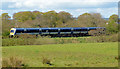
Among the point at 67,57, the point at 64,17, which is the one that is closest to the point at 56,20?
the point at 64,17

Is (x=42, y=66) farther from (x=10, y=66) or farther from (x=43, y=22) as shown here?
(x=43, y=22)

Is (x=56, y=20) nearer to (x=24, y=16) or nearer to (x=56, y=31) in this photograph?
(x=24, y=16)

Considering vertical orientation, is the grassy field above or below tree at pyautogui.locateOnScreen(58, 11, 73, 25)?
below

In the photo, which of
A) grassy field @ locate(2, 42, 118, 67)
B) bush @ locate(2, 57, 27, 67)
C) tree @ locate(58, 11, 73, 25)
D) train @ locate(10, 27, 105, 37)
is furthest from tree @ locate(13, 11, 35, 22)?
bush @ locate(2, 57, 27, 67)

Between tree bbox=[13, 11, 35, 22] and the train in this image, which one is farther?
tree bbox=[13, 11, 35, 22]

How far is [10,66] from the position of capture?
37.5ft

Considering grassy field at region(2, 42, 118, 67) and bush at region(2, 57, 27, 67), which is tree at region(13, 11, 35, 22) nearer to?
grassy field at region(2, 42, 118, 67)

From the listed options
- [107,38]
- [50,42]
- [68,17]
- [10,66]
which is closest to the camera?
Answer: [10,66]

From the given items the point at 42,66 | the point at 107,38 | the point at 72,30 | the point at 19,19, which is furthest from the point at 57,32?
the point at 42,66

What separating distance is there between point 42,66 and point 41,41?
13.9 meters

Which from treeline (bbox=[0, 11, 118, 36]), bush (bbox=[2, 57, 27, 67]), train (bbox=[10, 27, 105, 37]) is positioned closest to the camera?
bush (bbox=[2, 57, 27, 67])

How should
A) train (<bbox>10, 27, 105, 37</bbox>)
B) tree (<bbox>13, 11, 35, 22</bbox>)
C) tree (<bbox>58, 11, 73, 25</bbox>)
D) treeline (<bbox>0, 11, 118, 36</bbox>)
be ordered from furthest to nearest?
tree (<bbox>13, 11, 35, 22</bbox>)
tree (<bbox>58, 11, 73, 25</bbox>)
treeline (<bbox>0, 11, 118, 36</bbox>)
train (<bbox>10, 27, 105, 37</bbox>)

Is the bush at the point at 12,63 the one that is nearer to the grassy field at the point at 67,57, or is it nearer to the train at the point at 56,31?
the grassy field at the point at 67,57

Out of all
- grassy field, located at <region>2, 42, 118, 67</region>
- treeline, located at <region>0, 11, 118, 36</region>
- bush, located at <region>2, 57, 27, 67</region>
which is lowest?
grassy field, located at <region>2, 42, 118, 67</region>
